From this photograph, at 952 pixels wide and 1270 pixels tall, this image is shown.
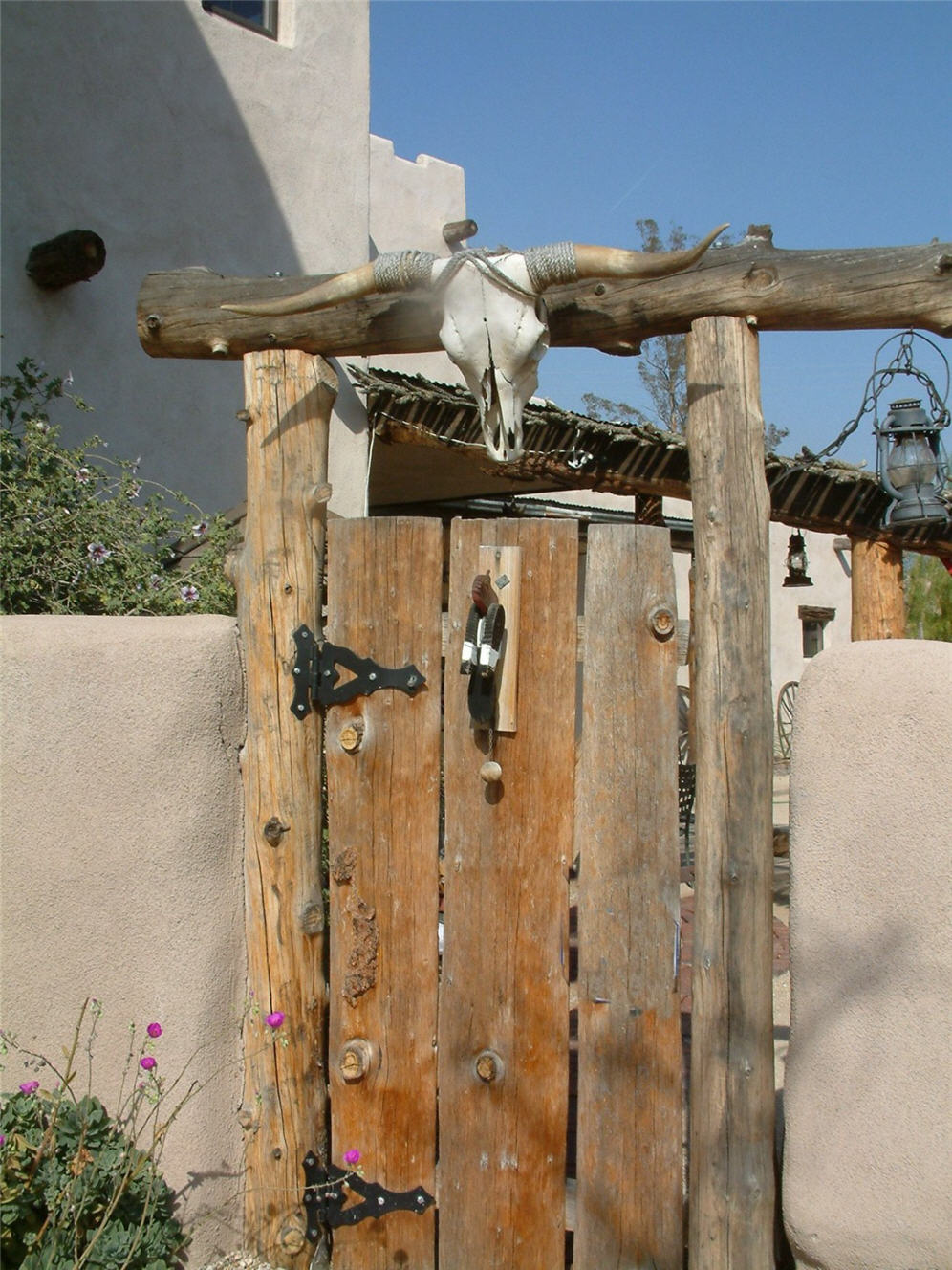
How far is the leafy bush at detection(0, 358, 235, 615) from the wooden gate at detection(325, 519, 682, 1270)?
1.60m

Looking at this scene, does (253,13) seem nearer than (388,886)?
No

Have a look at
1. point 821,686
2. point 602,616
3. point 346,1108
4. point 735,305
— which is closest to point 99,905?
point 346,1108

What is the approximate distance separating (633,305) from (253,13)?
6.86 metres

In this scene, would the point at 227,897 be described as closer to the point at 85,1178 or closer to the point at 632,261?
A: the point at 85,1178

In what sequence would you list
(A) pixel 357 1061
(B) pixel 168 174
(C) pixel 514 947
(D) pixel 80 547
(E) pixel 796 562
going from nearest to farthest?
(C) pixel 514 947 → (A) pixel 357 1061 → (D) pixel 80 547 → (B) pixel 168 174 → (E) pixel 796 562

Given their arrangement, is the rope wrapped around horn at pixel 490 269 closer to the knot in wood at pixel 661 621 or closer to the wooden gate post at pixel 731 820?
the wooden gate post at pixel 731 820

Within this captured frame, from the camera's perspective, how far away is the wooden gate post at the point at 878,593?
21.9 feet

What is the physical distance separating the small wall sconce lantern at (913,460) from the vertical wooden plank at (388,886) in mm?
1755

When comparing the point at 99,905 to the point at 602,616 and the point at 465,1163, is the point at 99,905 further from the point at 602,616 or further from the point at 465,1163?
the point at 602,616

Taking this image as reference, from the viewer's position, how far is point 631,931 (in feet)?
9.39

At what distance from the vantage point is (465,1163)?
9.71ft

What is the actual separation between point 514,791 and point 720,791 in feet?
1.68

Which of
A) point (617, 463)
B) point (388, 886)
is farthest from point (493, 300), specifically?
point (617, 463)

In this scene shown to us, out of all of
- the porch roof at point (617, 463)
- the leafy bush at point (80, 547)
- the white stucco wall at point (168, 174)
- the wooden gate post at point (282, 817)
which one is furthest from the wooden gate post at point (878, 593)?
the wooden gate post at point (282, 817)
